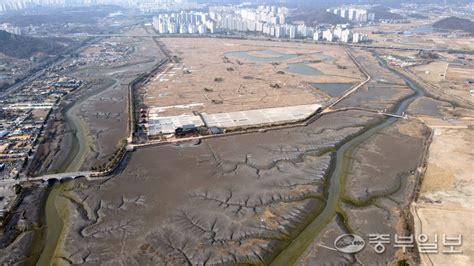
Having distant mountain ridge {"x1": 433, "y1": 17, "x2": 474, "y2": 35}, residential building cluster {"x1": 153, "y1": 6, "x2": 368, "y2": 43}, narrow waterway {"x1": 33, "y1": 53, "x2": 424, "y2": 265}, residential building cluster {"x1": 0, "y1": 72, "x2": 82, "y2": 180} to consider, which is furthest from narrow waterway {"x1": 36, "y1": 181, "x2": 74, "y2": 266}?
distant mountain ridge {"x1": 433, "y1": 17, "x2": 474, "y2": 35}

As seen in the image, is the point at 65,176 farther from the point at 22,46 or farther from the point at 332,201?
the point at 22,46

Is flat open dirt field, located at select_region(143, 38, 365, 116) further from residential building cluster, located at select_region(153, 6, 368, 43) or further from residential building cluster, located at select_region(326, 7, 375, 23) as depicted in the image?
residential building cluster, located at select_region(326, 7, 375, 23)

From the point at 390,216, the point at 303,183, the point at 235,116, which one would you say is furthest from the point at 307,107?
the point at 390,216

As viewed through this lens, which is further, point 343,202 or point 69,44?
point 69,44

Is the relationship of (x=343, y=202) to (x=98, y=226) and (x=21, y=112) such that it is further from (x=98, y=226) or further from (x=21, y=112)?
(x=21, y=112)

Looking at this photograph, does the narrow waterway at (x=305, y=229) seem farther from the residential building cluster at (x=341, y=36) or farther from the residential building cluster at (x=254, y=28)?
the residential building cluster at (x=254, y=28)

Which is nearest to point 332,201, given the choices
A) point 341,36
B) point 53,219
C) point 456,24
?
point 53,219
